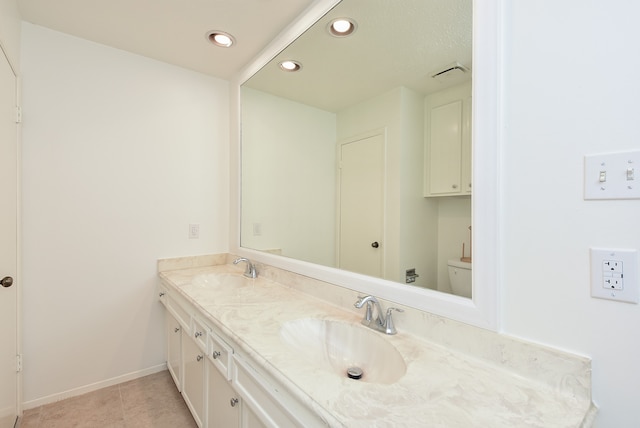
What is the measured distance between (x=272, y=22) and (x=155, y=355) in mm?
2467

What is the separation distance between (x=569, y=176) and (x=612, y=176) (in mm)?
78

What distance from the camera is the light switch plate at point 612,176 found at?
642mm

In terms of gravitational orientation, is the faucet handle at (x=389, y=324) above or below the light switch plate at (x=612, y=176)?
below

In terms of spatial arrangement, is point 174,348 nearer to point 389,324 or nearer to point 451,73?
point 389,324

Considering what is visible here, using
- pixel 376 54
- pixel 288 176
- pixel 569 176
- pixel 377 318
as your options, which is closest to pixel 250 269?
pixel 288 176

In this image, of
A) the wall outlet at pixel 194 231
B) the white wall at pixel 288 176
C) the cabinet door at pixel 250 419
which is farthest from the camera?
the wall outlet at pixel 194 231

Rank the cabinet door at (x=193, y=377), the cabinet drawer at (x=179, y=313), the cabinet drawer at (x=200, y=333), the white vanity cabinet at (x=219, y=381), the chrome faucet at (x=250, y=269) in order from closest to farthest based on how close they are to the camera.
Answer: the white vanity cabinet at (x=219, y=381) → the cabinet drawer at (x=200, y=333) → the cabinet door at (x=193, y=377) → the cabinet drawer at (x=179, y=313) → the chrome faucet at (x=250, y=269)

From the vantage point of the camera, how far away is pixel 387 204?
146cm

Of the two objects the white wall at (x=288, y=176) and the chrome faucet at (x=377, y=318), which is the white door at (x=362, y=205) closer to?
the white wall at (x=288, y=176)

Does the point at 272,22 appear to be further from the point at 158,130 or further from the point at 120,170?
the point at 120,170

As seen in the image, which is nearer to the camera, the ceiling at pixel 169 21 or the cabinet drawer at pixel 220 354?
the cabinet drawer at pixel 220 354

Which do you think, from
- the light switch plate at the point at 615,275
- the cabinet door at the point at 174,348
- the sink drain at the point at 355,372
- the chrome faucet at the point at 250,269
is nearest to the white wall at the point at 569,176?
the light switch plate at the point at 615,275

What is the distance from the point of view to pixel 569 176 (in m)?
0.73

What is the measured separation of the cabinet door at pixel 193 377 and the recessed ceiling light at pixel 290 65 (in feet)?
5.86
